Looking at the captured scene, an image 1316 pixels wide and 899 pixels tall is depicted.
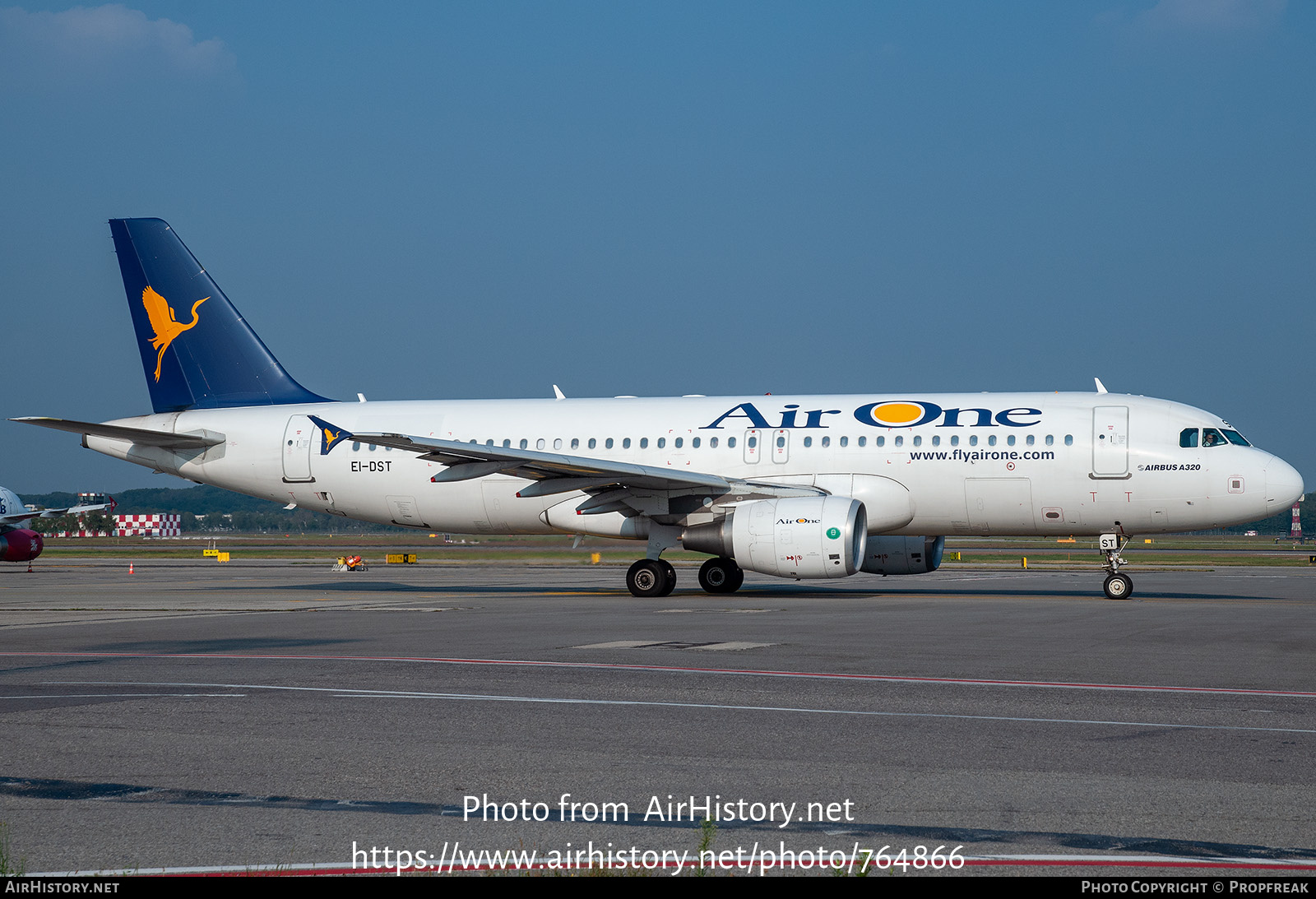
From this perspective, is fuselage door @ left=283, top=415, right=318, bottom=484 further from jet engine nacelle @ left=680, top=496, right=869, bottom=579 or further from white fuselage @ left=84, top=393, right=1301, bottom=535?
jet engine nacelle @ left=680, top=496, right=869, bottom=579

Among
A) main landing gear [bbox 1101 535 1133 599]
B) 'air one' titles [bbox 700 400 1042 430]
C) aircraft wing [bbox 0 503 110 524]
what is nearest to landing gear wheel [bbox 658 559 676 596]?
'air one' titles [bbox 700 400 1042 430]

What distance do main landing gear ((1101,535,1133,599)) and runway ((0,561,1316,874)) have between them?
4462 millimetres

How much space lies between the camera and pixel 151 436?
27203 millimetres

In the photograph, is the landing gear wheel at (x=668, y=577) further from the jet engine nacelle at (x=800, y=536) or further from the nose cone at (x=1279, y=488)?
the nose cone at (x=1279, y=488)

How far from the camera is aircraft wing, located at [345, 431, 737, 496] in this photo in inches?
898

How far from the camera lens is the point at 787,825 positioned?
589 centimetres

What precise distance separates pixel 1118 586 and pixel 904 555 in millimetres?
4479

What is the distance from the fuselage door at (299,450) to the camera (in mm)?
27266

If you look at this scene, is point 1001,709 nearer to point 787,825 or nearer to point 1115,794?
point 1115,794

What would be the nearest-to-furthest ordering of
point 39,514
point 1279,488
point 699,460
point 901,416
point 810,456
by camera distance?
point 1279,488 < point 901,416 < point 810,456 < point 699,460 < point 39,514

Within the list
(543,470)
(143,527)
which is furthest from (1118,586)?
(143,527)

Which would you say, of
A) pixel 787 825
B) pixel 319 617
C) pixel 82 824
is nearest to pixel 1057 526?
pixel 319 617

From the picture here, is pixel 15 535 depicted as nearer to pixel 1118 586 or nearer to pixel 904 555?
pixel 904 555

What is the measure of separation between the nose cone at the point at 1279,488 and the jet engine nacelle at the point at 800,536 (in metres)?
7.45
